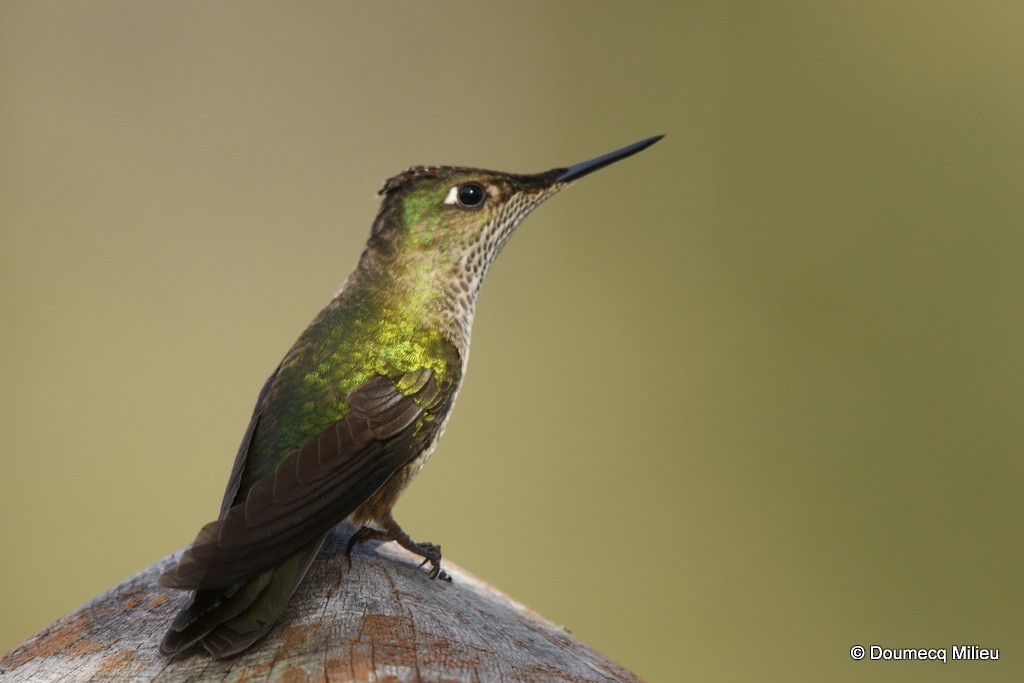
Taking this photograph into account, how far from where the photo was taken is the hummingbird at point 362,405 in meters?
2.69

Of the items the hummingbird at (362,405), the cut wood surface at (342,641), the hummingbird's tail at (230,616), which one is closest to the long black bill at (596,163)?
the hummingbird at (362,405)

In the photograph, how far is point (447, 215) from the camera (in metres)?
4.14

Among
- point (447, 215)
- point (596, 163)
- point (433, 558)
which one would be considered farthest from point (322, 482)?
point (596, 163)

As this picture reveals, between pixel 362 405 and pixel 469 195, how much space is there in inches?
43.2

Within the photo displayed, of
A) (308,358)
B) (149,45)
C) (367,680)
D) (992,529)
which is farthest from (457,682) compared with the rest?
(149,45)

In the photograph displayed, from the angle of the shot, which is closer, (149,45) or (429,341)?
(429,341)

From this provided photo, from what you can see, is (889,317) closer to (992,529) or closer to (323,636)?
(992,529)

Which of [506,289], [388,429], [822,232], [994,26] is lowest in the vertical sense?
[388,429]

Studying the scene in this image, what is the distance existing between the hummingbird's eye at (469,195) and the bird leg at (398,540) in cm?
130

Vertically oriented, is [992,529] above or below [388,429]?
above

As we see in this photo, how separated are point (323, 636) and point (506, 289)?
7.58 metres

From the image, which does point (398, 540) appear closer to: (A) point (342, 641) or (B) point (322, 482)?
(B) point (322, 482)

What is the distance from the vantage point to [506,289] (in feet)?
32.6

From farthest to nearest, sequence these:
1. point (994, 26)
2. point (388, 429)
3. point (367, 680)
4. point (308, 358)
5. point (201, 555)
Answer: point (994, 26) → point (308, 358) → point (388, 429) → point (201, 555) → point (367, 680)
